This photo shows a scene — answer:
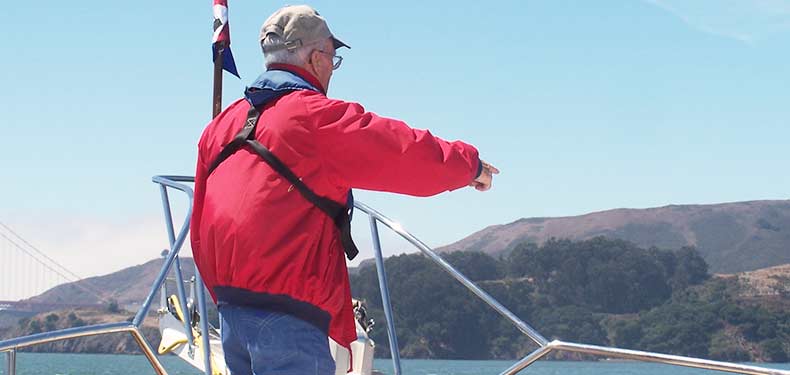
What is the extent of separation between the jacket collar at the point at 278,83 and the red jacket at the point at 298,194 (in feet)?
0.08

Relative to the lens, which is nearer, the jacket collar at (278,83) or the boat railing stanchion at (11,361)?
the jacket collar at (278,83)

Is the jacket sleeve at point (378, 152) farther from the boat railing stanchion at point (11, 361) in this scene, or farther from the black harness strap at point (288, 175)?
the boat railing stanchion at point (11, 361)

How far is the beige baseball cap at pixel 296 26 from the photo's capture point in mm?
2906

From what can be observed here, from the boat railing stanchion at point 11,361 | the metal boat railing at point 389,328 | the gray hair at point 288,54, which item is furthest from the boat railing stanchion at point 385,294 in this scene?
the gray hair at point 288,54

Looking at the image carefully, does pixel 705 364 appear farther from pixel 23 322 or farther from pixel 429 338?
pixel 429 338

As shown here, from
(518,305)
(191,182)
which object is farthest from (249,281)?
(518,305)

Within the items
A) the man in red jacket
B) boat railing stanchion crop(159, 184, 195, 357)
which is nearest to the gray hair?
the man in red jacket

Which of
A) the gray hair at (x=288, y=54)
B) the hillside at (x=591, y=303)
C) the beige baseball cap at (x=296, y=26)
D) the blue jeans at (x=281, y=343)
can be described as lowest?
the blue jeans at (x=281, y=343)

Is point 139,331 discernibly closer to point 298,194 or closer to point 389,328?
point 389,328

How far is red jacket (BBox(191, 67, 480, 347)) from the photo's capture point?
8.91ft

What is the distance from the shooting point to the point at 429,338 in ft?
336

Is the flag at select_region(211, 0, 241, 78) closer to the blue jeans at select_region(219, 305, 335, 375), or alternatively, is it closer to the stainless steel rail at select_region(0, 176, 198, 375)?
the stainless steel rail at select_region(0, 176, 198, 375)

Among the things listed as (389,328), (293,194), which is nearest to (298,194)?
(293,194)

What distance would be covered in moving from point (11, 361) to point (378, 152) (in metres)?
1.33
